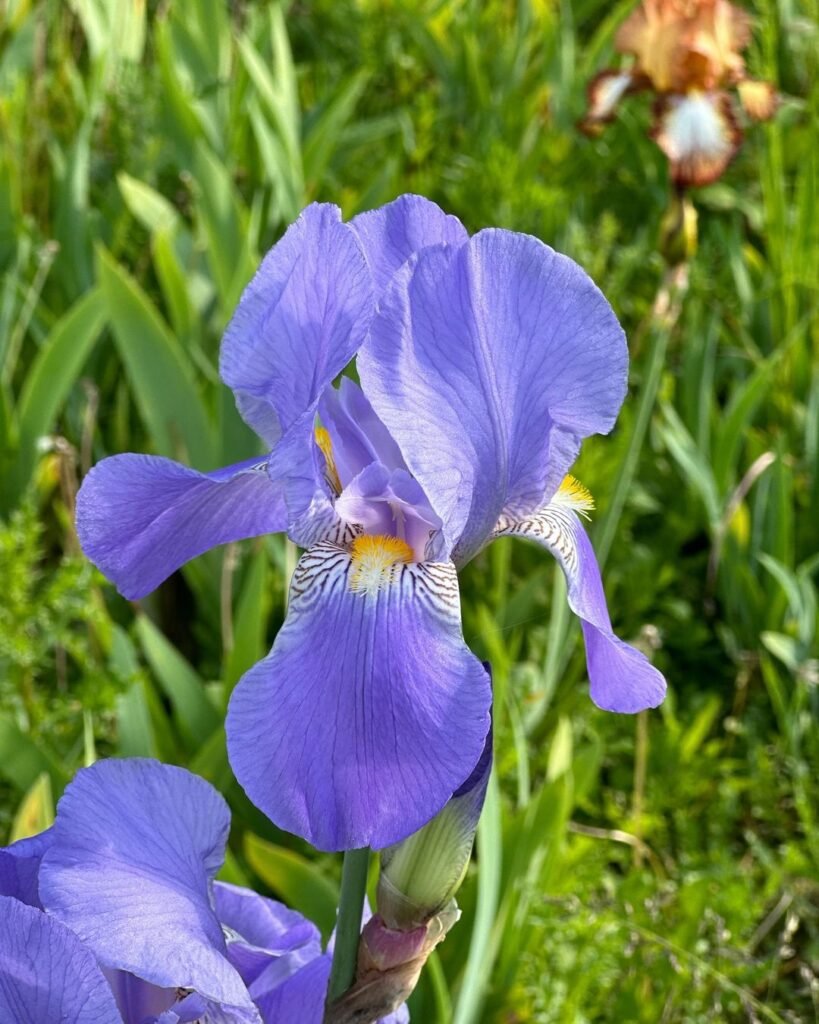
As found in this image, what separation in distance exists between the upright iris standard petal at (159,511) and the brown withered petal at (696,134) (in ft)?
4.90

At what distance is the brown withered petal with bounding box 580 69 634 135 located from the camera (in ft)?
7.27

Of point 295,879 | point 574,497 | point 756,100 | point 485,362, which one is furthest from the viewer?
point 756,100

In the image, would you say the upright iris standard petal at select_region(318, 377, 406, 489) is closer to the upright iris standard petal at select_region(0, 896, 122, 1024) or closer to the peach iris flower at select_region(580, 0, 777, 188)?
the upright iris standard petal at select_region(0, 896, 122, 1024)

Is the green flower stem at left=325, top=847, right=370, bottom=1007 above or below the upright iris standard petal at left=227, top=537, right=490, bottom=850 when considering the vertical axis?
below

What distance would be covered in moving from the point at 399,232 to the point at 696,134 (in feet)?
4.98

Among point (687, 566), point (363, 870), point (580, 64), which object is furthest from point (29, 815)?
point (580, 64)

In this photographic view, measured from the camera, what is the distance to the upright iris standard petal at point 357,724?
599 mm

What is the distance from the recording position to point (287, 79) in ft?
8.45

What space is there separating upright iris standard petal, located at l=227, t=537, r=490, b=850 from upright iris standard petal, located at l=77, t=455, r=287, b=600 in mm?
132

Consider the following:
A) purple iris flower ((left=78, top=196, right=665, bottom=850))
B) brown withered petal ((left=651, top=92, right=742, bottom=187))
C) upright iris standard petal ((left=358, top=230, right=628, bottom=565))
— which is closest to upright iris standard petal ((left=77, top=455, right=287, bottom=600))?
purple iris flower ((left=78, top=196, right=665, bottom=850))

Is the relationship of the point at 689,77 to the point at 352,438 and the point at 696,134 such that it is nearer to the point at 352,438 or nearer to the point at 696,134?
the point at 696,134

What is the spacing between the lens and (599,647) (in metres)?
0.72

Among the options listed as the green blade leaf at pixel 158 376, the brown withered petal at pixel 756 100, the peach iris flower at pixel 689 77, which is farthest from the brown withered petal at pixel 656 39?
the green blade leaf at pixel 158 376

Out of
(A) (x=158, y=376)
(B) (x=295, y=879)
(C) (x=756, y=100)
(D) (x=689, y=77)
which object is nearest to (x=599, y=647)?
(B) (x=295, y=879)
